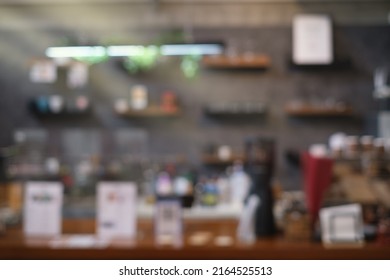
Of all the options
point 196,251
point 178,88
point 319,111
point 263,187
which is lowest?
point 196,251

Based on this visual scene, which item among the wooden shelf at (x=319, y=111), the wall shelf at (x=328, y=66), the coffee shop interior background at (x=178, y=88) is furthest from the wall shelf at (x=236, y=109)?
the wall shelf at (x=328, y=66)

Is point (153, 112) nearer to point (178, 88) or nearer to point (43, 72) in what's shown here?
point (178, 88)

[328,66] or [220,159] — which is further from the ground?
[328,66]

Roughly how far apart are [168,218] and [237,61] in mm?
3660

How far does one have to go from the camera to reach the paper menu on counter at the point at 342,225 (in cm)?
159

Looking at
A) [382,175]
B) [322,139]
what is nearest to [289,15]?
[322,139]

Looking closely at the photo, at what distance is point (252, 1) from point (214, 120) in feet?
4.83

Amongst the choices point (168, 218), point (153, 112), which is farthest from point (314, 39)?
point (168, 218)

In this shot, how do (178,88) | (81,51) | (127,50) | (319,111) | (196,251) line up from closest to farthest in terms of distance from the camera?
(196,251)
(81,51)
(127,50)
(319,111)
(178,88)

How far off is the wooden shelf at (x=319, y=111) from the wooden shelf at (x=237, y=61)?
2.06ft

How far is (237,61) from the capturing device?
5094 millimetres

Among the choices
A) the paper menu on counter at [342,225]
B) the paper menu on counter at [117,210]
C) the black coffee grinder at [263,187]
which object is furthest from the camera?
the black coffee grinder at [263,187]

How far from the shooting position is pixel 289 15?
16.8ft

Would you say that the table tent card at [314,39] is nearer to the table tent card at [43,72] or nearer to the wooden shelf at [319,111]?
the wooden shelf at [319,111]
